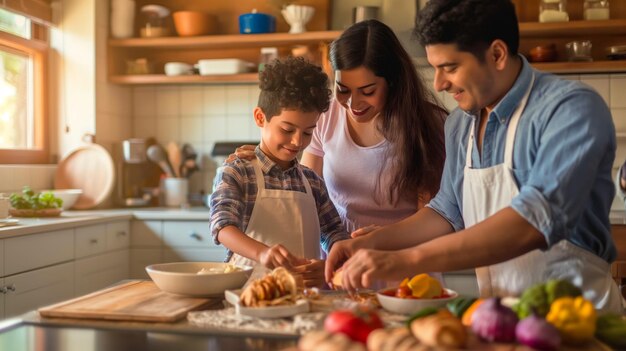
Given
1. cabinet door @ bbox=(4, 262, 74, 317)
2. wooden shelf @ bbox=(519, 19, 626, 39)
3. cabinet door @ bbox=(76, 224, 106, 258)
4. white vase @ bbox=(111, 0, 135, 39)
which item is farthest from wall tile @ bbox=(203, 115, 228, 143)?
wooden shelf @ bbox=(519, 19, 626, 39)

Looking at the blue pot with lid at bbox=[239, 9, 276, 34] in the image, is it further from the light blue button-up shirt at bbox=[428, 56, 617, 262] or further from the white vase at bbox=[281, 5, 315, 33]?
the light blue button-up shirt at bbox=[428, 56, 617, 262]

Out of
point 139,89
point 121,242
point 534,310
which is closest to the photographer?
point 534,310

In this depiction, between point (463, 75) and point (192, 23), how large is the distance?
2.85 metres

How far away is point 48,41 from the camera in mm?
4070

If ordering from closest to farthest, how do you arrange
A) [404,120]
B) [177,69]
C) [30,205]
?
[404,120], [30,205], [177,69]

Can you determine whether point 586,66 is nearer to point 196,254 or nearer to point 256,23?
point 256,23

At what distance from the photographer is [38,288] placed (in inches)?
118

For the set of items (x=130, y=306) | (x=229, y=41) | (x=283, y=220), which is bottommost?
(x=130, y=306)

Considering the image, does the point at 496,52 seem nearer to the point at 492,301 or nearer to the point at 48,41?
the point at 492,301

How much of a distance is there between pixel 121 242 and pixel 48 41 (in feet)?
4.19

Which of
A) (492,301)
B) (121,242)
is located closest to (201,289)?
(492,301)

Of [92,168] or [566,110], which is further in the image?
[92,168]

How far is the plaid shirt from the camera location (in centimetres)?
179

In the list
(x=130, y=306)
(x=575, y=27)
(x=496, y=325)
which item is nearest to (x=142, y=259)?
(x=130, y=306)
